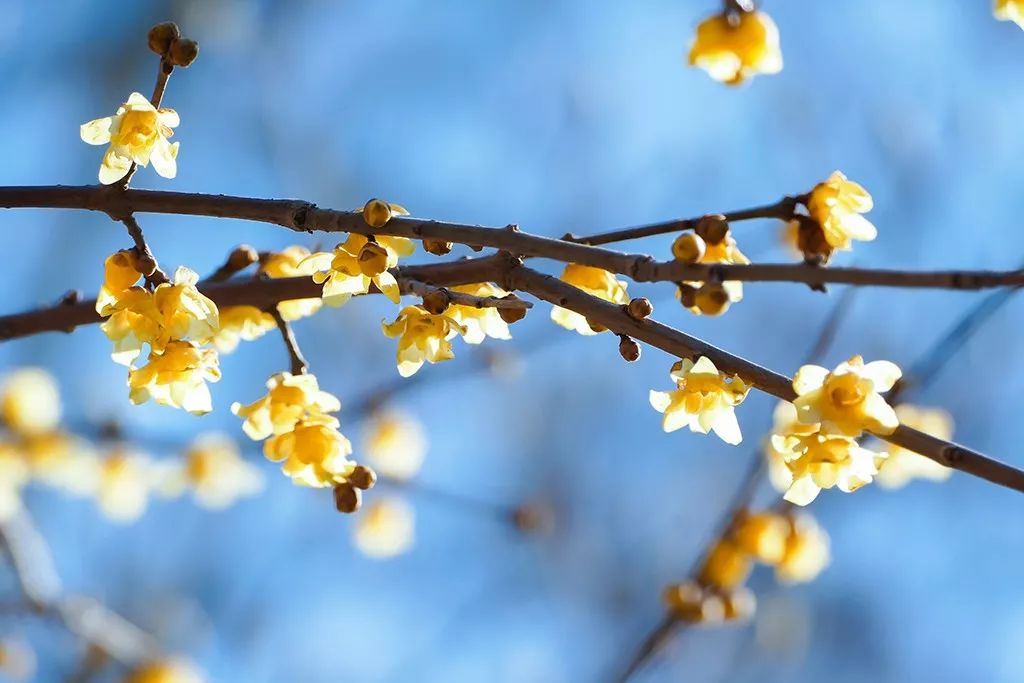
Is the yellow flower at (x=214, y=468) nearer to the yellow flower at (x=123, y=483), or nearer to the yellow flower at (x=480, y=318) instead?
the yellow flower at (x=123, y=483)

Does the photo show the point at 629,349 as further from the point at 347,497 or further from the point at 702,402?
the point at 347,497

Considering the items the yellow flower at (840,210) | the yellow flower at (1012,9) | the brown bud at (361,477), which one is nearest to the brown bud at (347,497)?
the brown bud at (361,477)

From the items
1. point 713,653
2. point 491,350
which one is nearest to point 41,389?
point 491,350

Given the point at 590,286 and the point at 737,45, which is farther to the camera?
the point at 737,45

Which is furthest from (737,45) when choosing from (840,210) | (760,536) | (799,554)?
(799,554)

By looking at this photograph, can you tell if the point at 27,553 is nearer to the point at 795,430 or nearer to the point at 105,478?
the point at 105,478
